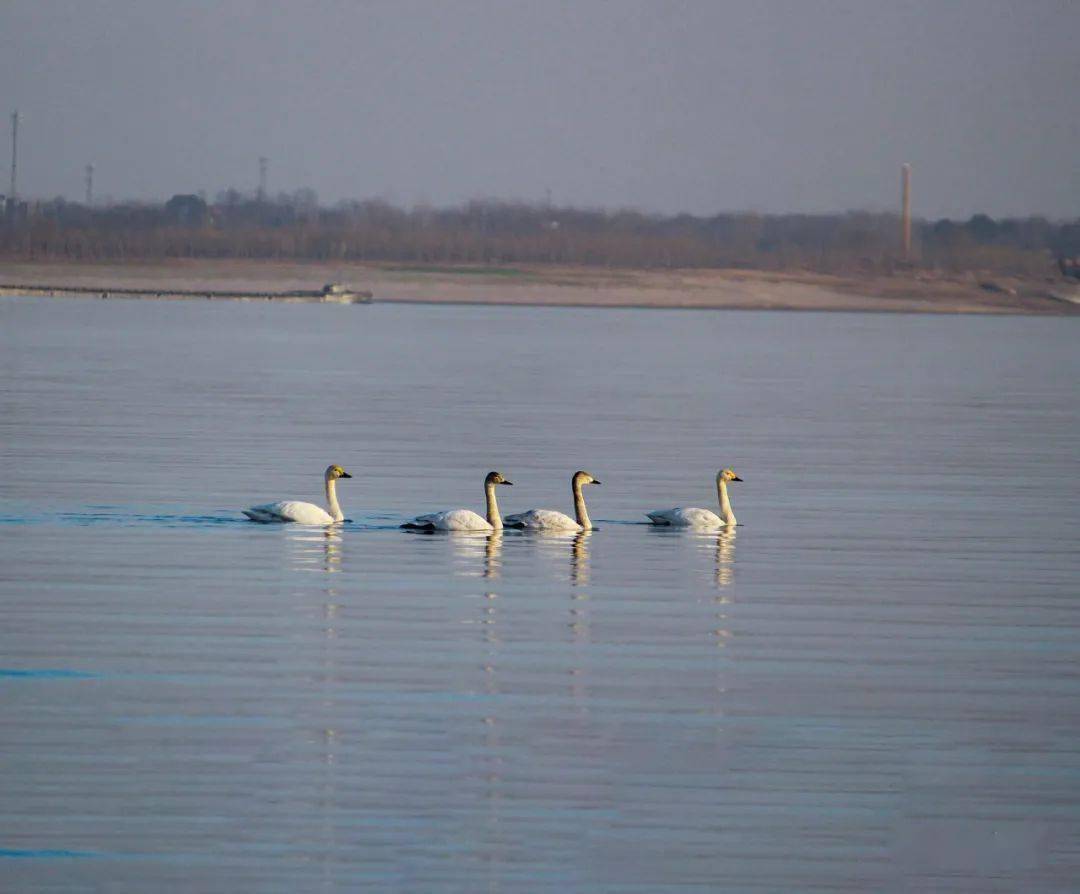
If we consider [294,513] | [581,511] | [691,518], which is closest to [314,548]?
[294,513]

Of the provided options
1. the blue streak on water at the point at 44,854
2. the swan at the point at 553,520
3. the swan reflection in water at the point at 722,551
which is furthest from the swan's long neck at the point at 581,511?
the blue streak on water at the point at 44,854

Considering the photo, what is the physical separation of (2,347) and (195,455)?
117 ft

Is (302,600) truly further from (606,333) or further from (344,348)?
(606,333)

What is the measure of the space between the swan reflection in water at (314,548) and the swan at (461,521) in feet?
2.30

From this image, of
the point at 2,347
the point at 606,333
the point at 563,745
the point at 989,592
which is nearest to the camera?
the point at 563,745

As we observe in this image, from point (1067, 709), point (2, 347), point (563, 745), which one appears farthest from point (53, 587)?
point (2, 347)

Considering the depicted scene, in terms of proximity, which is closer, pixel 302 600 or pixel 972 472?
pixel 302 600

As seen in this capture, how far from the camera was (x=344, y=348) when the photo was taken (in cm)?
7075

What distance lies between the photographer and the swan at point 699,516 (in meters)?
19.6

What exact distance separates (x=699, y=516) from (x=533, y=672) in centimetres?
739

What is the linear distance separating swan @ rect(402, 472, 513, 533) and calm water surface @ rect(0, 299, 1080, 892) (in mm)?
150

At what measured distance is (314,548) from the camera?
17.9 meters

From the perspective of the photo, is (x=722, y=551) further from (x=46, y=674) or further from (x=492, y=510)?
(x=46, y=674)

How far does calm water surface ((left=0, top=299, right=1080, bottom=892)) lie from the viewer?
8836mm
